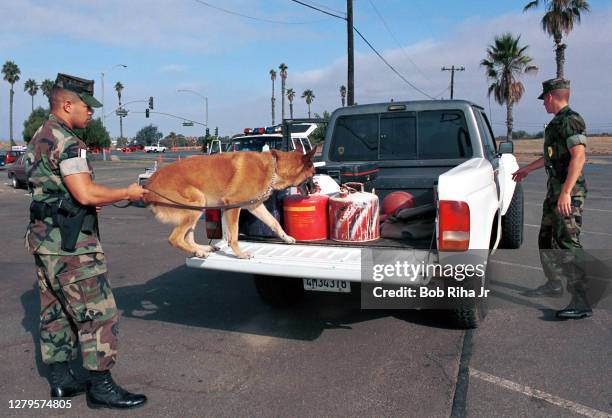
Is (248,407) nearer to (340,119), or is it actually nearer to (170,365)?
(170,365)

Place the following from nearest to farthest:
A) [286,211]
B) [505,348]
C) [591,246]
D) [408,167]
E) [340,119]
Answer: [505,348] → [286,211] → [408,167] → [340,119] → [591,246]

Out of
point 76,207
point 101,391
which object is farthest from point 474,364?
point 76,207

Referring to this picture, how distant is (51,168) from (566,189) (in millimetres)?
3876

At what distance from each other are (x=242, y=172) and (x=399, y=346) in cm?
184

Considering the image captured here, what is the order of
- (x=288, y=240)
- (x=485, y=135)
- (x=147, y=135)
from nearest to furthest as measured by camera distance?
(x=288, y=240), (x=485, y=135), (x=147, y=135)

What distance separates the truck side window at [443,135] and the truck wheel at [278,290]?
2084 mm

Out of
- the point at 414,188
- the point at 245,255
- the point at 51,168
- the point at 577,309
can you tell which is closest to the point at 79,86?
the point at 51,168

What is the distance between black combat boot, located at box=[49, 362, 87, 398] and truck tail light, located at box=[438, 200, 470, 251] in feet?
8.45

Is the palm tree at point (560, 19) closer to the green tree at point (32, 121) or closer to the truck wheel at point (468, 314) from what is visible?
the truck wheel at point (468, 314)

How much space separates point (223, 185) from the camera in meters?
4.11

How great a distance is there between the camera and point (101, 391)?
3135mm

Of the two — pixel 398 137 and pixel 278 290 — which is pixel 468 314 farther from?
pixel 398 137

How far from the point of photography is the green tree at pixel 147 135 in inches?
4289

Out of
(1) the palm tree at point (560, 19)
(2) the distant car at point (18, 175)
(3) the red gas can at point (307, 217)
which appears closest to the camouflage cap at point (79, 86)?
(3) the red gas can at point (307, 217)
